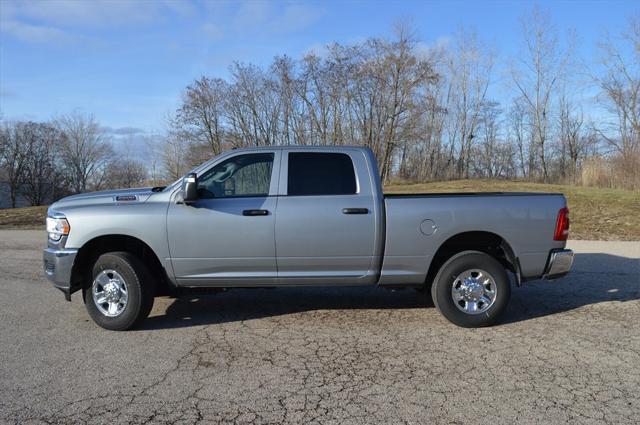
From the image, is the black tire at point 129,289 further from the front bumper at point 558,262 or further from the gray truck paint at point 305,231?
the front bumper at point 558,262

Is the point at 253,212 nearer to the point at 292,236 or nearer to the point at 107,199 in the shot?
the point at 292,236

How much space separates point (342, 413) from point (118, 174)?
60868 millimetres

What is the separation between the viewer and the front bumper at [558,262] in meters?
5.55

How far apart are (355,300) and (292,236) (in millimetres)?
1857

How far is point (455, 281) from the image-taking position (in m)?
5.54

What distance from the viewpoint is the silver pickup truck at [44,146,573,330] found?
5.37 m

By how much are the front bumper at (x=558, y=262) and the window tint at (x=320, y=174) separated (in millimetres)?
2307

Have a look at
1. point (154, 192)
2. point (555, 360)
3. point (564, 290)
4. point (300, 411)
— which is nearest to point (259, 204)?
point (154, 192)

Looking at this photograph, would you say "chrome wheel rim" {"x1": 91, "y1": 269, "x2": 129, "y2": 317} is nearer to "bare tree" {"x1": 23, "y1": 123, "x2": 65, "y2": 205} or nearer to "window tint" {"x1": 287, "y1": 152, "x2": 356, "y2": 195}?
"window tint" {"x1": 287, "y1": 152, "x2": 356, "y2": 195}

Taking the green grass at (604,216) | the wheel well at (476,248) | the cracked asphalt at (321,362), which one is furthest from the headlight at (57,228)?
the green grass at (604,216)

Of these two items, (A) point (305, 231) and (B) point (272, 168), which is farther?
(B) point (272, 168)

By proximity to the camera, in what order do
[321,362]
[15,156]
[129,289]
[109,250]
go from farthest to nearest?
[15,156] → [109,250] → [129,289] → [321,362]

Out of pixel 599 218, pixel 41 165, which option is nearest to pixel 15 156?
pixel 41 165

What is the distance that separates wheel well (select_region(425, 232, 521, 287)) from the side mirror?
107 inches
